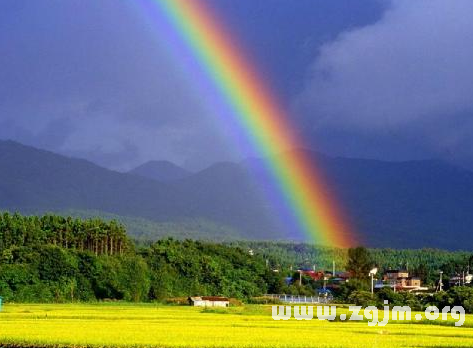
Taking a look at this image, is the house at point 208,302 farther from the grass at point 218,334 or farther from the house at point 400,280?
the house at point 400,280

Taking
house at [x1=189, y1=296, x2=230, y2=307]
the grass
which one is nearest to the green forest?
house at [x1=189, y1=296, x2=230, y2=307]

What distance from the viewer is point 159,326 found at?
4578 cm

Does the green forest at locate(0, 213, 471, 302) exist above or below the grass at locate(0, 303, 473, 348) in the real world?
above

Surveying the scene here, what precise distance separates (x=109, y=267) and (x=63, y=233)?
2271cm

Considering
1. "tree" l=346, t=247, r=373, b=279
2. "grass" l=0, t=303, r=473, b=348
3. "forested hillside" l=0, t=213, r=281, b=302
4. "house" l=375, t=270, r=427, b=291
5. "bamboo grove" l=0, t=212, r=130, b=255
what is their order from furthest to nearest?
"house" l=375, t=270, r=427, b=291 < "tree" l=346, t=247, r=373, b=279 < "bamboo grove" l=0, t=212, r=130, b=255 < "forested hillside" l=0, t=213, r=281, b=302 < "grass" l=0, t=303, r=473, b=348

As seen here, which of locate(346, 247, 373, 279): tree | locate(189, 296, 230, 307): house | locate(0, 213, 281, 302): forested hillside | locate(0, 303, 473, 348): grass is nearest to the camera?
locate(0, 303, 473, 348): grass

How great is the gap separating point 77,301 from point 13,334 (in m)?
46.4

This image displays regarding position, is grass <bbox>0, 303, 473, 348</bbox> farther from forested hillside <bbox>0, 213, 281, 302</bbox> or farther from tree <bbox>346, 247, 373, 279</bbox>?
tree <bbox>346, 247, 373, 279</bbox>

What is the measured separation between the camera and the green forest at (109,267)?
85.2m

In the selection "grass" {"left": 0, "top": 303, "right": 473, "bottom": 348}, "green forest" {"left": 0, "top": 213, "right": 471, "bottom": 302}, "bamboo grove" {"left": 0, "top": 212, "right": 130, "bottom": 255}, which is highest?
"bamboo grove" {"left": 0, "top": 212, "right": 130, "bottom": 255}

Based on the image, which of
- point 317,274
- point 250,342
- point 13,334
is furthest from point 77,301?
point 317,274

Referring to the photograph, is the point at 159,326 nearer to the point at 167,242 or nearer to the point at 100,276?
the point at 100,276

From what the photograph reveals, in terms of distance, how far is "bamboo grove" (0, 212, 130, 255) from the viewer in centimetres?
10194

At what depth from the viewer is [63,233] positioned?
109250 millimetres
